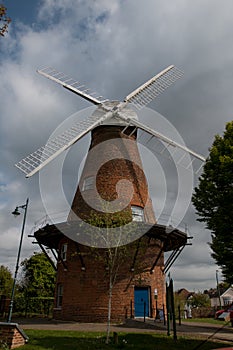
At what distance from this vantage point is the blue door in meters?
16.5

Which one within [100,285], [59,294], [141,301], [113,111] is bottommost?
[141,301]

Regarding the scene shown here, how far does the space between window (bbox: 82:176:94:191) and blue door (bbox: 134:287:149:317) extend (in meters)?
6.16

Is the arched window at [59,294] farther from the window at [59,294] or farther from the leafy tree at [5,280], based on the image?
the leafy tree at [5,280]

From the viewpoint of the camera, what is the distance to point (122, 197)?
58.8ft

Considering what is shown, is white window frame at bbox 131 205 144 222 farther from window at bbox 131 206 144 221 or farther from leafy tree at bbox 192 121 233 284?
leafy tree at bbox 192 121 233 284

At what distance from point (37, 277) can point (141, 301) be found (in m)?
19.8

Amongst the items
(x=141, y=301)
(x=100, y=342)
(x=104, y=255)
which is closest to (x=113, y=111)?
(x=104, y=255)

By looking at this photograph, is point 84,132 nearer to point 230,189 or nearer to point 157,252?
point 157,252

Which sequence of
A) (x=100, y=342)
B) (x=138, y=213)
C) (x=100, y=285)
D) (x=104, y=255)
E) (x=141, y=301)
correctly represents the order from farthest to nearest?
(x=138, y=213), (x=141, y=301), (x=100, y=285), (x=104, y=255), (x=100, y=342)

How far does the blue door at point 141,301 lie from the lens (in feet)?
54.1

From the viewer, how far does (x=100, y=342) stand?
10.1m

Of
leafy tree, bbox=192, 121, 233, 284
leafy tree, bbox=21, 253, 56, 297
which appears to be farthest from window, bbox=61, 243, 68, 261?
leafy tree, bbox=21, 253, 56, 297

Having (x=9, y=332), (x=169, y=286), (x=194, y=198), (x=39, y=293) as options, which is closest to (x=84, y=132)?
(x=194, y=198)

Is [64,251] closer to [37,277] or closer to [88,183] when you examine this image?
[88,183]
